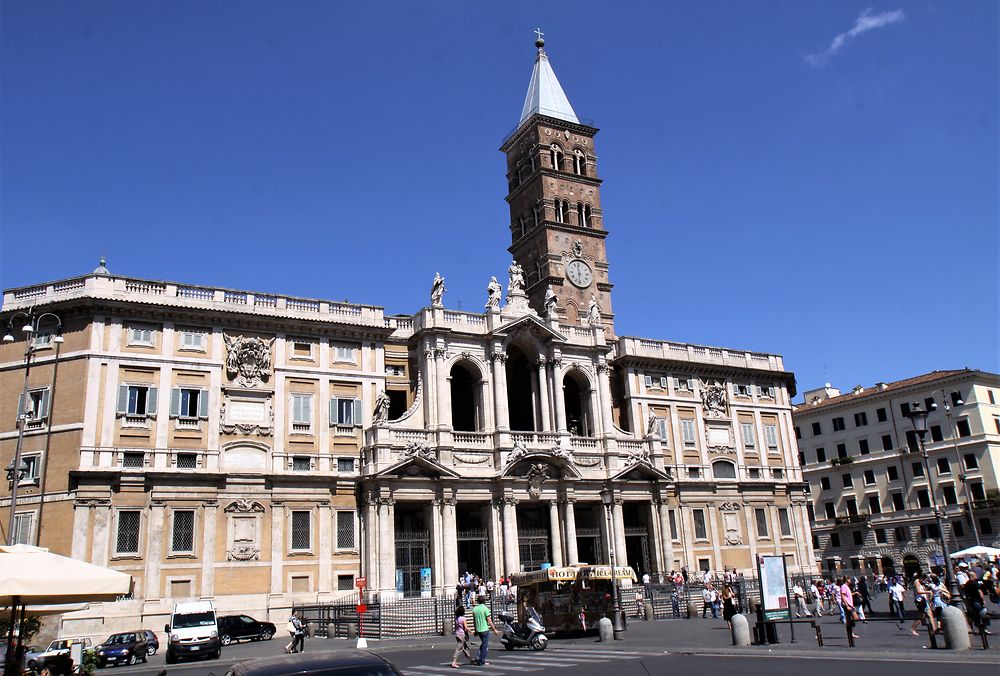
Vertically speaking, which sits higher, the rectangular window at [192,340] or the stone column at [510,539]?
the rectangular window at [192,340]

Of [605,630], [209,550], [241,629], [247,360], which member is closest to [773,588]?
[605,630]

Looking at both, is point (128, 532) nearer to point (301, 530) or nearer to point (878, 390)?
point (301, 530)

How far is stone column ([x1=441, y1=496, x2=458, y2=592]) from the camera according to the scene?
41.2m

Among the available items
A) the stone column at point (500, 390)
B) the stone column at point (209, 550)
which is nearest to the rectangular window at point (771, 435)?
the stone column at point (500, 390)

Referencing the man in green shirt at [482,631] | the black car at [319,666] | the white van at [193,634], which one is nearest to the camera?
the black car at [319,666]

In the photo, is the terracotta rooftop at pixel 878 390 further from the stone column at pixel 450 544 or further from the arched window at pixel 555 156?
the stone column at pixel 450 544

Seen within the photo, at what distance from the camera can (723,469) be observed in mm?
54906

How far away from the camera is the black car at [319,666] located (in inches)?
311

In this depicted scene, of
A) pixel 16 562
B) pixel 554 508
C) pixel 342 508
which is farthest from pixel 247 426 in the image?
pixel 16 562

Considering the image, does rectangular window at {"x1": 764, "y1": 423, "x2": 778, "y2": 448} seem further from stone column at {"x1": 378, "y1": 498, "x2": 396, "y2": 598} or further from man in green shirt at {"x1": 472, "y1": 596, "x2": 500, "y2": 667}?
man in green shirt at {"x1": 472, "y1": 596, "x2": 500, "y2": 667}

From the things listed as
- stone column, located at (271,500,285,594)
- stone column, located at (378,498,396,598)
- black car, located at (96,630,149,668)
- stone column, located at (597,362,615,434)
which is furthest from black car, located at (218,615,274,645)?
stone column, located at (597,362,615,434)

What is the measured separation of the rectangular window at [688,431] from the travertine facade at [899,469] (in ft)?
59.1

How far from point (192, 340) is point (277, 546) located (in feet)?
35.4

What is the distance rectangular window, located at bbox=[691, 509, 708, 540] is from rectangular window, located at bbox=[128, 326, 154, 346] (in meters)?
33.0
